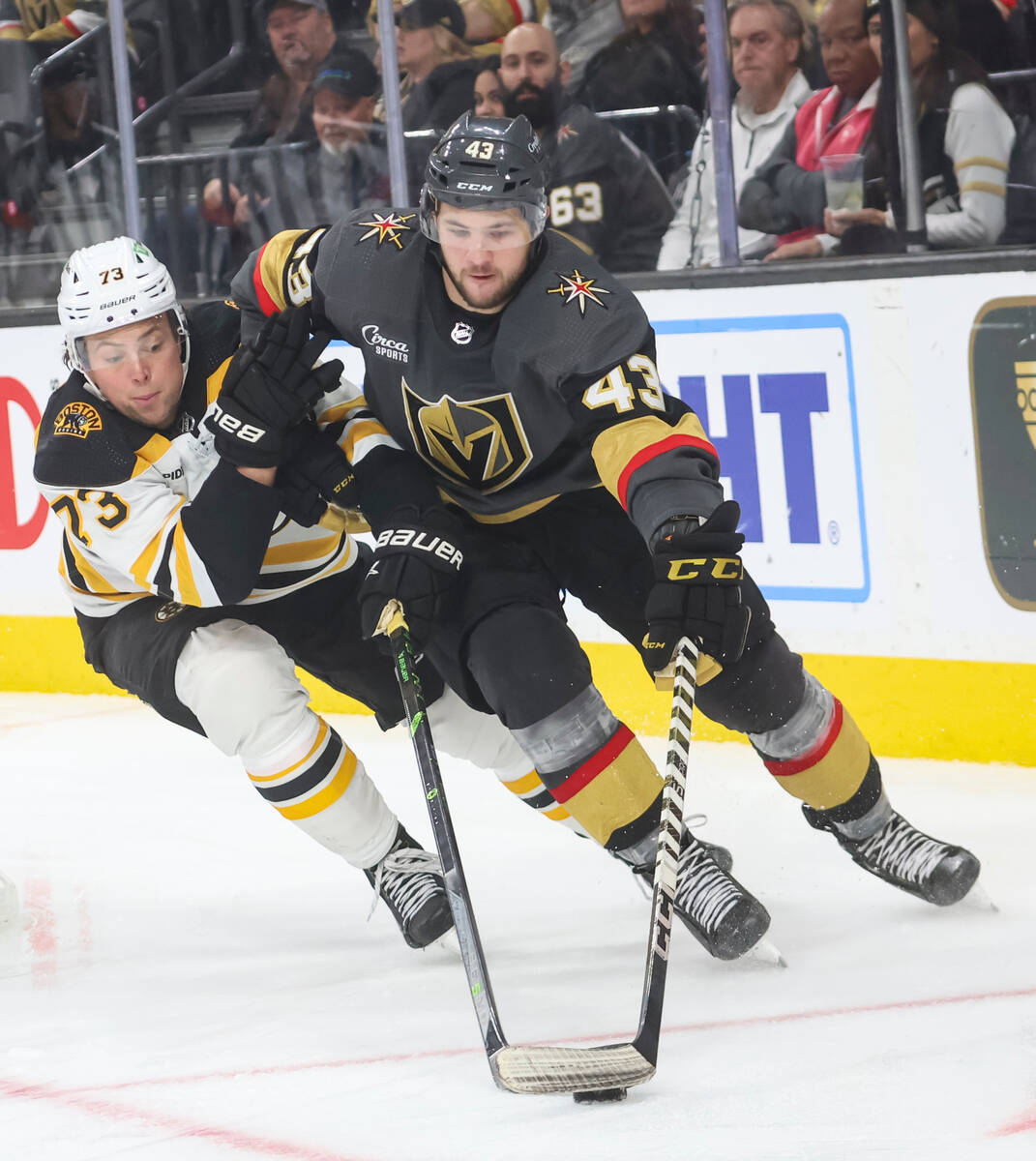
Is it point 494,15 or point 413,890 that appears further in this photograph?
point 494,15

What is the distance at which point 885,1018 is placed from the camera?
2.08 m

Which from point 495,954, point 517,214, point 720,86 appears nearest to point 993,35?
point 720,86

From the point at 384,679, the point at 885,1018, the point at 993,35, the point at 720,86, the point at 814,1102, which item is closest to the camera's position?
the point at 814,1102

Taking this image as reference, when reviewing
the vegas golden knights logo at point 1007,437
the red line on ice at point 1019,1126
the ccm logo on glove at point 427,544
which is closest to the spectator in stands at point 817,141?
the vegas golden knights logo at point 1007,437

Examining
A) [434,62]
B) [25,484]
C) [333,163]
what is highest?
[434,62]

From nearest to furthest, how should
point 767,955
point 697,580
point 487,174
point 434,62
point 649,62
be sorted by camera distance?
point 697,580 < point 487,174 < point 767,955 < point 649,62 < point 434,62

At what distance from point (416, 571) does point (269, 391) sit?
0.35 meters

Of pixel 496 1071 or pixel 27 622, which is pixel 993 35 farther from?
pixel 27 622

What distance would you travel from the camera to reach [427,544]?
2277 mm

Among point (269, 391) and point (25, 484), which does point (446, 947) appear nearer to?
point (269, 391)

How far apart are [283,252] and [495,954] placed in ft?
3.62

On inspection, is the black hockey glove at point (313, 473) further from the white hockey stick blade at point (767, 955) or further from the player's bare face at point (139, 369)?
the white hockey stick blade at point (767, 955)

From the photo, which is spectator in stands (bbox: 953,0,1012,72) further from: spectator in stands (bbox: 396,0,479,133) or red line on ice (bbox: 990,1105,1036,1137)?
red line on ice (bbox: 990,1105,1036,1137)

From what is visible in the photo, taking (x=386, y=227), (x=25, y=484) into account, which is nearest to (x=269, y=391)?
(x=386, y=227)
